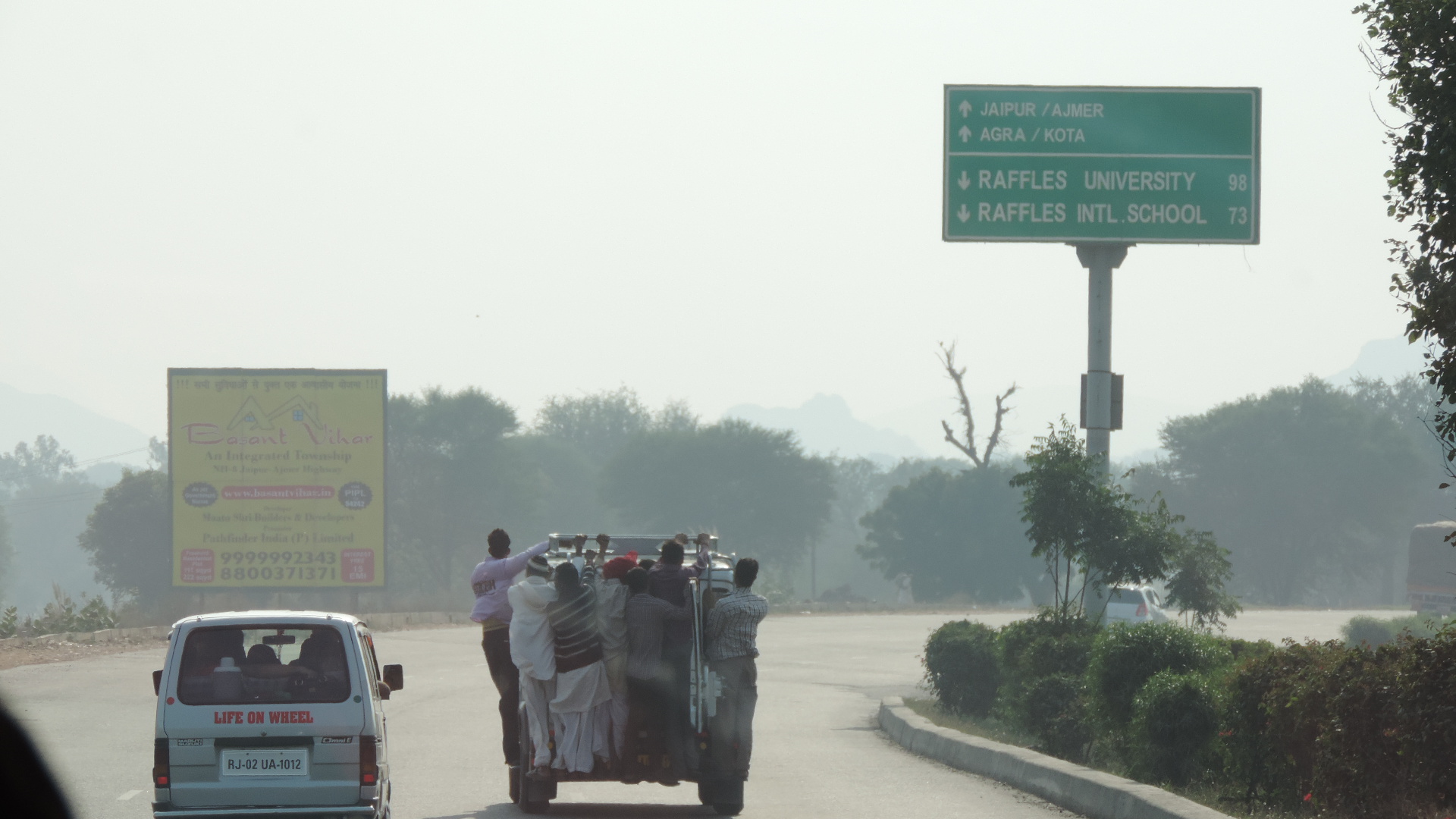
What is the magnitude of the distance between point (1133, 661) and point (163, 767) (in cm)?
733

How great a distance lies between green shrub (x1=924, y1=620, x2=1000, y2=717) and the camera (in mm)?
18016

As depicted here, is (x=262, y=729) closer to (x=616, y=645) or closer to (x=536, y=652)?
(x=536, y=652)

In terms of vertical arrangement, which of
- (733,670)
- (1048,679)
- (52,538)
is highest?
(733,670)

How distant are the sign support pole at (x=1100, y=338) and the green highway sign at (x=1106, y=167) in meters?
0.38

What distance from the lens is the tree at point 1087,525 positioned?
664 inches

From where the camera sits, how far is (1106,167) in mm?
17781

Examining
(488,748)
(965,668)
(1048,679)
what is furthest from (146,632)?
(1048,679)

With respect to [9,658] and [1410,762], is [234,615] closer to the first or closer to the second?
[1410,762]

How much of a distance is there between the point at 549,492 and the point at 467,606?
46183 millimetres

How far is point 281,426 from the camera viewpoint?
41.6 m

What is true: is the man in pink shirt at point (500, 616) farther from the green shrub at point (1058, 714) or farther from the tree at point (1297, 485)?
the tree at point (1297, 485)

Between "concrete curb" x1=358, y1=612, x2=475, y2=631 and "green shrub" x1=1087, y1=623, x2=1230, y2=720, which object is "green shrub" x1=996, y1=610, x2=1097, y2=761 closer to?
"green shrub" x1=1087, y1=623, x2=1230, y2=720

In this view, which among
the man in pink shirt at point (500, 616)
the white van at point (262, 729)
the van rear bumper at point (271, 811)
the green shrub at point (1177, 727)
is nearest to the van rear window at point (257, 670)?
the white van at point (262, 729)

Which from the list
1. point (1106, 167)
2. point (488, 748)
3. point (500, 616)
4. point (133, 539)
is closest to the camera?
point (500, 616)
